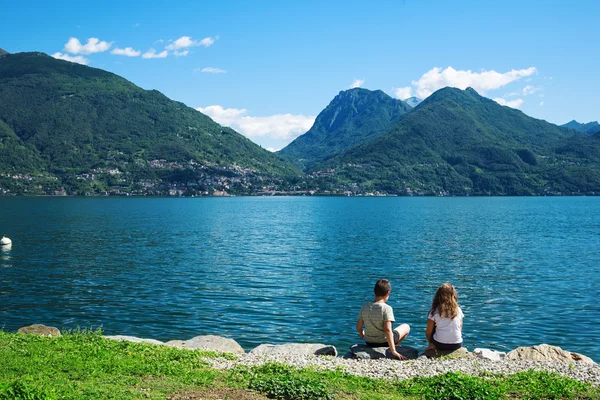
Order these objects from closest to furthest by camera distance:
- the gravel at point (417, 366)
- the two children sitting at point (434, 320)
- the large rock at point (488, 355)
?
the gravel at point (417, 366) < the two children sitting at point (434, 320) < the large rock at point (488, 355)

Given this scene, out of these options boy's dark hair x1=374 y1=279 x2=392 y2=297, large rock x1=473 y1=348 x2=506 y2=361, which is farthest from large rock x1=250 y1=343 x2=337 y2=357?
large rock x1=473 y1=348 x2=506 y2=361

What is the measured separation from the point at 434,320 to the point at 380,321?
1.75 meters

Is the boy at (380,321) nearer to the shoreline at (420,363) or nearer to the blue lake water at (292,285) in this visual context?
the shoreline at (420,363)

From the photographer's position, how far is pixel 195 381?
1257 cm

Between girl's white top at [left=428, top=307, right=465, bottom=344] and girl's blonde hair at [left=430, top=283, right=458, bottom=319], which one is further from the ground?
girl's blonde hair at [left=430, top=283, right=458, bottom=319]

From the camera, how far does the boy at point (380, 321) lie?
16344 millimetres

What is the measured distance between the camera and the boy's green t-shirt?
16.4m

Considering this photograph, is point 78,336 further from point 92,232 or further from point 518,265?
point 92,232

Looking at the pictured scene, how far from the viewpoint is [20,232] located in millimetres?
75812

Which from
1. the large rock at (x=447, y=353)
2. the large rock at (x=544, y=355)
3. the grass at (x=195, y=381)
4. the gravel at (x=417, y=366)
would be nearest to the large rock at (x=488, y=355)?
the large rock at (x=544, y=355)

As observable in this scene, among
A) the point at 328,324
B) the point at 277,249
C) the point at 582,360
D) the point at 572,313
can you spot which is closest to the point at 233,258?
the point at 277,249

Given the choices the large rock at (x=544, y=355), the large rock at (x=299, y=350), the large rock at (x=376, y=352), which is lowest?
the large rock at (x=299, y=350)

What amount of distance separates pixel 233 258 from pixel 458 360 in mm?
37942

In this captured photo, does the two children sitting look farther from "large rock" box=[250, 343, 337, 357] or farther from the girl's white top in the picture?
"large rock" box=[250, 343, 337, 357]
